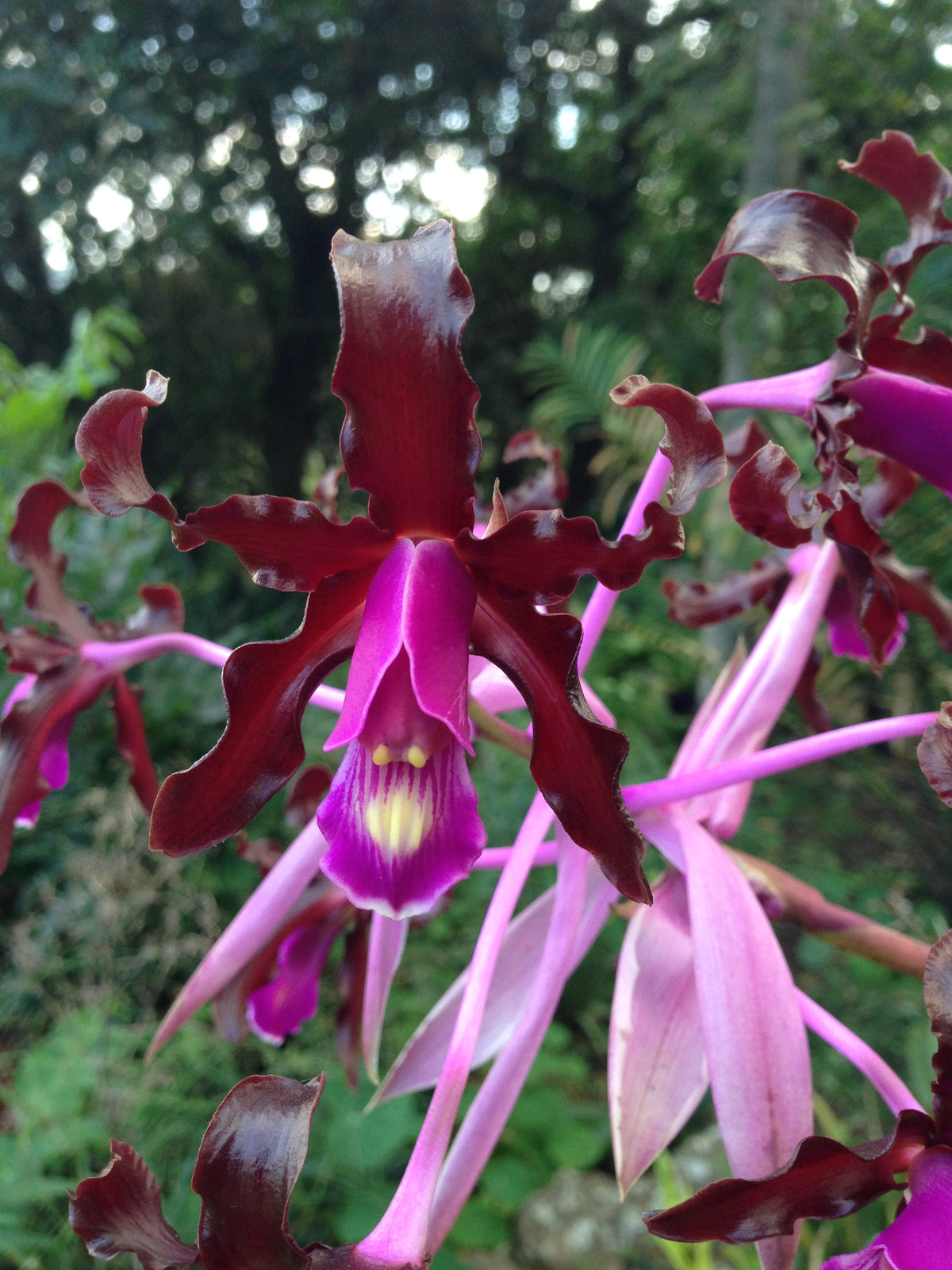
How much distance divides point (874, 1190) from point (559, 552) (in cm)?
35

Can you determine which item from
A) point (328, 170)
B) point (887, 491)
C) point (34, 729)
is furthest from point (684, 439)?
point (328, 170)

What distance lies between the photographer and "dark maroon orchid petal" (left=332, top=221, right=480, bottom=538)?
333 mm

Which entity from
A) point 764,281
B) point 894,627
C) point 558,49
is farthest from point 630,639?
point 558,49

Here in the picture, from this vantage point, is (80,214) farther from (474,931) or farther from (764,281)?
(474,931)

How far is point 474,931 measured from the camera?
1.98 meters

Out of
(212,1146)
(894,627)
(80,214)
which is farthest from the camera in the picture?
(80,214)

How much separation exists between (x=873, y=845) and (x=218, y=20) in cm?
511

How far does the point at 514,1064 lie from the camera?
456 mm

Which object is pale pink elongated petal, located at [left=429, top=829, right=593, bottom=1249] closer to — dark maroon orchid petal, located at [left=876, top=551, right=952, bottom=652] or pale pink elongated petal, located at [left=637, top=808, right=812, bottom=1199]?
pale pink elongated petal, located at [left=637, top=808, right=812, bottom=1199]

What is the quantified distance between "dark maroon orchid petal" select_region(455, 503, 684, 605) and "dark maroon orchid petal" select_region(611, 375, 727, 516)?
12mm

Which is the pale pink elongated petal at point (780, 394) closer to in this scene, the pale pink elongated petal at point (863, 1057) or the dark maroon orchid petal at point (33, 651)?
the pale pink elongated petal at point (863, 1057)

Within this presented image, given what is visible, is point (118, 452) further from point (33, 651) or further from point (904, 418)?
point (904, 418)

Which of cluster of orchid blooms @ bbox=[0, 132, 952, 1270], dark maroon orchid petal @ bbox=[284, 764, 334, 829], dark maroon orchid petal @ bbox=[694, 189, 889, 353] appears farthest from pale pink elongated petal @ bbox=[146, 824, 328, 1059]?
dark maroon orchid petal @ bbox=[694, 189, 889, 353]

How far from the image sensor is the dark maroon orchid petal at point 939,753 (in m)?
0.38
